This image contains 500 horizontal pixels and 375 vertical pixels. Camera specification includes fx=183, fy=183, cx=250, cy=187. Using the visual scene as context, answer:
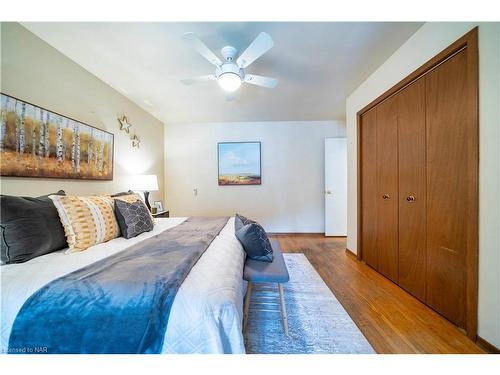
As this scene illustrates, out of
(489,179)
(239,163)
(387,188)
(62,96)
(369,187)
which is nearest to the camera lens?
(489,179)

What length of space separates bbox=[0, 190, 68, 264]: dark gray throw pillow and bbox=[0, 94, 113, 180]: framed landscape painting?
1.57 ft

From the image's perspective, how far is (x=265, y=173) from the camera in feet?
12.7

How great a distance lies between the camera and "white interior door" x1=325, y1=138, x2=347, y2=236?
143 inches

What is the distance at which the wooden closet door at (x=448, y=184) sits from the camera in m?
1.27

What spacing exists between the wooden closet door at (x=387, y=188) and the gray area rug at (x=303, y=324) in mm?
783

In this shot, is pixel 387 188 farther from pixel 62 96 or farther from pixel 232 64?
pixel 62 96

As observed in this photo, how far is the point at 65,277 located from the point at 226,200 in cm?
306

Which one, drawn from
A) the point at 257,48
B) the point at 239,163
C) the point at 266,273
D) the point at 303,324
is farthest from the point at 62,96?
the point at 303,324

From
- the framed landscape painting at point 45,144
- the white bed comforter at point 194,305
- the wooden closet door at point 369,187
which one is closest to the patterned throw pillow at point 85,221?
the white bed comforter at point 194,305

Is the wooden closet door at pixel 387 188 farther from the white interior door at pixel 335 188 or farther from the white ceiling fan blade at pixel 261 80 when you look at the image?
the white interior door at pixel 335 188

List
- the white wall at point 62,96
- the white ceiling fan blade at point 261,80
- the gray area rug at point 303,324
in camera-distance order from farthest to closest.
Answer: the white ceiling fan blade at point 261,80
the white wall at point 62,96
the gray area rug at point 303,324

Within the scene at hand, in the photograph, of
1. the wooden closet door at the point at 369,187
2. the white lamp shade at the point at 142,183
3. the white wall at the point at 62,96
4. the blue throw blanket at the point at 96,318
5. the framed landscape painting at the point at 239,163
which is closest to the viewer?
the blue throw blanket at the point at 96,318

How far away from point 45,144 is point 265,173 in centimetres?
312
